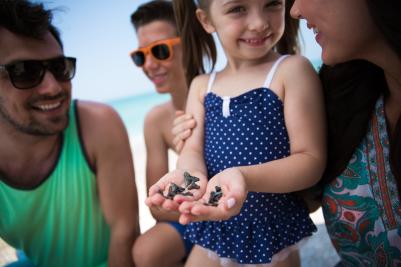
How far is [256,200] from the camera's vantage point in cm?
176

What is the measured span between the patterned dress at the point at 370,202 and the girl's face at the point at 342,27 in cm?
35

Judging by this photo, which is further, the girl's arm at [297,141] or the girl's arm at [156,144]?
the girl's arm at [156,144]

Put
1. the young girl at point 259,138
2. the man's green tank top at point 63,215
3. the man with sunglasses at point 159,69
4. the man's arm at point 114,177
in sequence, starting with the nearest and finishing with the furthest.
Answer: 1. the young girl at point 259,138
2. the man's green tank top at point 63,215
3. the man's arm at point 114,177
4. the man with sunglasses at point 159,69

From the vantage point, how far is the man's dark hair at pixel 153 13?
3371mm

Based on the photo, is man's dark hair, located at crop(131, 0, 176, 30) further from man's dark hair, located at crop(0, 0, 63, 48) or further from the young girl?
the young girl

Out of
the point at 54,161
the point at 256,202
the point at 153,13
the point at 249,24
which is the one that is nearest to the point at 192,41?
the point at 249,24

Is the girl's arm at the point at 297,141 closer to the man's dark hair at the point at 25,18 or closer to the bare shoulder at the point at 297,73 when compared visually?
the bare shoulder at the point at 297,73

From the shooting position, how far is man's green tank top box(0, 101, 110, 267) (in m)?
2.42

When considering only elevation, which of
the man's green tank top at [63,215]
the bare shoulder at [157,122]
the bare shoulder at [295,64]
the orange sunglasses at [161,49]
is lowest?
the man's green tank top at [63,215]

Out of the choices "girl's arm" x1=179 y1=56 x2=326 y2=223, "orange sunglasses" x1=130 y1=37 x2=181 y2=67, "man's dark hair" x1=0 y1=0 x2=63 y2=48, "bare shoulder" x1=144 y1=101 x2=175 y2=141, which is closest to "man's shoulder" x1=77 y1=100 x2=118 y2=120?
"bare shoulder" x1=144 y1=101 x2=175 y2=141

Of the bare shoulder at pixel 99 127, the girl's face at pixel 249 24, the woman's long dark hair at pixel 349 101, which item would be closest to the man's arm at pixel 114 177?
the bare shoulder at pixel 99 127

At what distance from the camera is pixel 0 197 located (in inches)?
93.2

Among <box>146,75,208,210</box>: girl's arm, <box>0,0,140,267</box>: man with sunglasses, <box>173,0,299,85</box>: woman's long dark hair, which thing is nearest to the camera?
<box>146,75,208,210</box>: girl's arm

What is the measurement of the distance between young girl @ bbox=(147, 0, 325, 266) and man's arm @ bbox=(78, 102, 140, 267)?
0.81 meters
